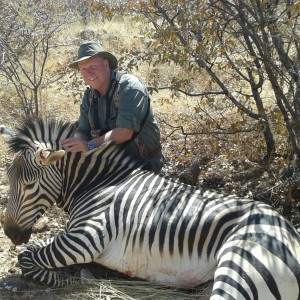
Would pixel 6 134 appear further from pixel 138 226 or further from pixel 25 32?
pixel 25 32

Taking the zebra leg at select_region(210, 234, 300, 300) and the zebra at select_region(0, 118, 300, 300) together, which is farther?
the zebra at select_region(0, 118, 300, 300)

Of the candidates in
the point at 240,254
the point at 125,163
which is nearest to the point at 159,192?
the point at 125,163

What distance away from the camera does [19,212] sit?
3961mm

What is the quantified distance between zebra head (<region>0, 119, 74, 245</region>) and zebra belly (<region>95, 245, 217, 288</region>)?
69 centimetres

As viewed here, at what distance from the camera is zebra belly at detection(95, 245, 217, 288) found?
11.2ft

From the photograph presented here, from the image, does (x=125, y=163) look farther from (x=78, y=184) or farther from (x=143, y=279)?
(x=143, y=279)

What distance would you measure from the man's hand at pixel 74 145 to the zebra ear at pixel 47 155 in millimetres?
196

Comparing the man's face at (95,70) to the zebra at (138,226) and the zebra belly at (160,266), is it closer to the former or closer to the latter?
the zebra at (138,226)

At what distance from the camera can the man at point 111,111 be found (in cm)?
421

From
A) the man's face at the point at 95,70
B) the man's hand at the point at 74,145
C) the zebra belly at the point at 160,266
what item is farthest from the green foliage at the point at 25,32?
the zebra belly at the point at 160,266

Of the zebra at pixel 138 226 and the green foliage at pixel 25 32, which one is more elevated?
the green foliage at pixel 25 32

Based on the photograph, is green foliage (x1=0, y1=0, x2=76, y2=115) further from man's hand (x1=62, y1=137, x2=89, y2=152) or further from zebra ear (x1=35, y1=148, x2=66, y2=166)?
zebra ear (x1=35, y1=148, x2=66, y2=166)

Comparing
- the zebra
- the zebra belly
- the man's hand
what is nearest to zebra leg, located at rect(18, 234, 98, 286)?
the zebra

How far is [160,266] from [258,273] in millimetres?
909
